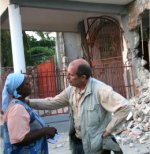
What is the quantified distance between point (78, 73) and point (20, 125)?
732 millimetres

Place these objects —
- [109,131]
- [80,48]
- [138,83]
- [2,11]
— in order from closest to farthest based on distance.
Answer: [109,131]
[2,11]
[138,83]
[80,48]

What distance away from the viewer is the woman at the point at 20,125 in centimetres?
294

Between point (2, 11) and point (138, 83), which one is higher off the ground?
A: point (2, 11)

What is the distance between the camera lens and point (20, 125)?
9.62 ft

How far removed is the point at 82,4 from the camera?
10.8 meters

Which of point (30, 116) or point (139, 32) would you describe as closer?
point (30, 116)

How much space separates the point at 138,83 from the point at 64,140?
4073 millimetres

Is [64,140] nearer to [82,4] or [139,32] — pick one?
[82,4]

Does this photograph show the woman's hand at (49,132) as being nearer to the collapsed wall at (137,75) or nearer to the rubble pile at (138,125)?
the rubble pile at (138,125)

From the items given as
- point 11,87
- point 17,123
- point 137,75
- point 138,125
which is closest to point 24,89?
point 11,87

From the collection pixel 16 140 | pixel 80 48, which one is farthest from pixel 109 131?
pixel 80 48

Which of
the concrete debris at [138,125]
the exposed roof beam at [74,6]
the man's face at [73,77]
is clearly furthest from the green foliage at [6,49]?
the man's face at [73,77]

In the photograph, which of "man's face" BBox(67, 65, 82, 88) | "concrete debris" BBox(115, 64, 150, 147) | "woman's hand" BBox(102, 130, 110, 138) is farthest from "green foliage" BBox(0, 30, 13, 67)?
A: "woman's hand" BBox(102, 130, 110, 138)

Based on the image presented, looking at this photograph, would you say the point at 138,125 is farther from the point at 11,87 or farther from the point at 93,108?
the point at 11,87
